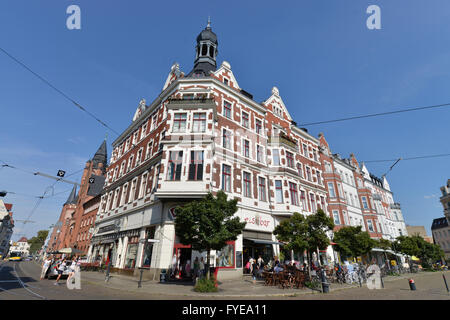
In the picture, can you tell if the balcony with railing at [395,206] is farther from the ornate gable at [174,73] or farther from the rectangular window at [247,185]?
the ornate gable at [174,73]

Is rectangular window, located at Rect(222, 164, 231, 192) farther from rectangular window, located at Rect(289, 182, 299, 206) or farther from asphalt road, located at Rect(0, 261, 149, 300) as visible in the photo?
asphalt road, located at Rect(0, 261, 149, 300)

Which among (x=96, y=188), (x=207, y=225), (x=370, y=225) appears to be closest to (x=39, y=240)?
(x=96, y=188)

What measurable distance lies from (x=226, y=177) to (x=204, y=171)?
3018 millimetres

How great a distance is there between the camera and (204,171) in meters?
18.7

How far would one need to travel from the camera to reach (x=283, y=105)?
31.5m

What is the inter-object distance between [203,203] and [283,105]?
75.0ft

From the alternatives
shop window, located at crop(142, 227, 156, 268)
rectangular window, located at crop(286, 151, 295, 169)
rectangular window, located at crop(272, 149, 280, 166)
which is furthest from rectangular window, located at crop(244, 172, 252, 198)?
shop window, located at crop(142, 227, 156, 268)

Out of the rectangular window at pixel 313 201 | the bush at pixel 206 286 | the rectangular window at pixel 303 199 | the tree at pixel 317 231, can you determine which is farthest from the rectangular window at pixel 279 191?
the bush at pixel 206 286
